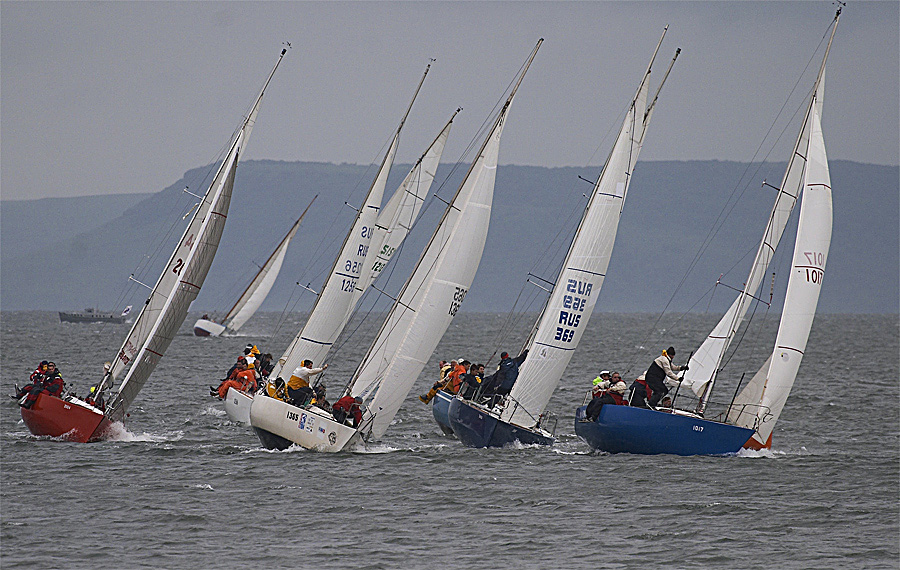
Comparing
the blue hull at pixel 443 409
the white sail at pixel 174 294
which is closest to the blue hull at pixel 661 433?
the blue hull at pixel 443 409

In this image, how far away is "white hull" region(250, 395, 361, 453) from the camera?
22.6 m

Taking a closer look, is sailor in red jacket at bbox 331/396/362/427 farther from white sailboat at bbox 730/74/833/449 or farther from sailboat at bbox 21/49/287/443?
white sailboat at bbox 730/74/833/449

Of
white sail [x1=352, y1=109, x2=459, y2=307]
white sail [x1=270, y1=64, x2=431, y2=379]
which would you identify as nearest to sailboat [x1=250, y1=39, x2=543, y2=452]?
white sail [x1=270, y1=64, x2=431, y2=379]

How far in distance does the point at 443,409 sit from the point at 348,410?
4434 mm

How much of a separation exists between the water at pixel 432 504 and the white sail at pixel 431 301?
1.45m

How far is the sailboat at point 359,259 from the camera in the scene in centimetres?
2877

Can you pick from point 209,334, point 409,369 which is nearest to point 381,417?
point 409,369

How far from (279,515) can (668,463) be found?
859cm

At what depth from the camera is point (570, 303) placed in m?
24.7

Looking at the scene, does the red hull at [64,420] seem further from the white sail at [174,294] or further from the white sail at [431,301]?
the white sail at [431,301]

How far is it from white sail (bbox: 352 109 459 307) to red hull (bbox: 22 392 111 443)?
8972 millimetres

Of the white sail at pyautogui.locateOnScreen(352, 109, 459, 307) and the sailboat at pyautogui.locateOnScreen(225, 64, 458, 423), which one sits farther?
the white sail at pyautogui.locateOnScreen(352, 109, 459, 307)

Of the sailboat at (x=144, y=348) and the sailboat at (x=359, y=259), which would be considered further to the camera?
the sailboat at (x=359, y=259)

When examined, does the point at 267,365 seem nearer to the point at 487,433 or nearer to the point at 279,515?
the point at 487,433
